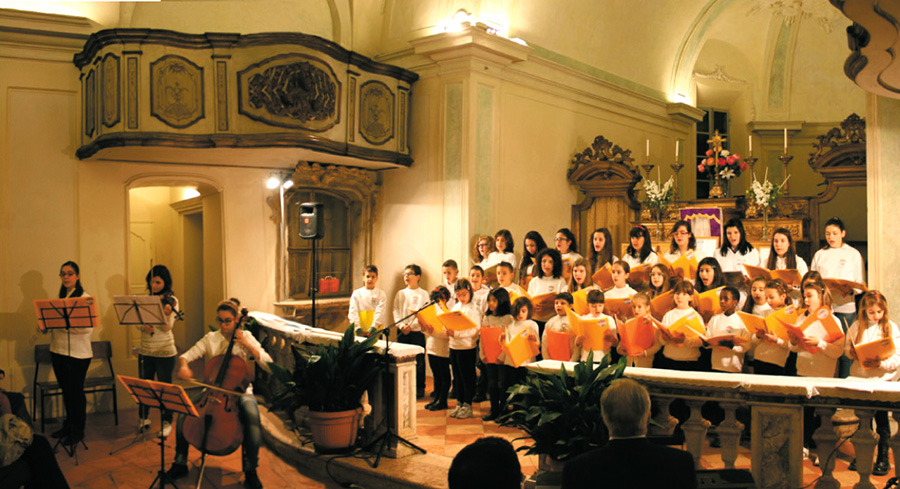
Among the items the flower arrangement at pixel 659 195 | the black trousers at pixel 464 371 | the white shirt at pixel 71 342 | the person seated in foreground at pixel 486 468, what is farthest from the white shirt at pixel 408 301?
the person seated in foreground at pixel 486 468

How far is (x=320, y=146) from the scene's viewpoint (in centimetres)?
854

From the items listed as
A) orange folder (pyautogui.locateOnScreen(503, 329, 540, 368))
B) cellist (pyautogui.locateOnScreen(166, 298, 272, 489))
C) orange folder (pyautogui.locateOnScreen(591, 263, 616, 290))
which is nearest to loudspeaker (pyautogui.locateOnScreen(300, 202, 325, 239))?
cellist (pyautogui.locateOnScreen(166, 298, 272, 489))

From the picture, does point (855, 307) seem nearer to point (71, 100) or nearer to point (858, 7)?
point (858, 7)

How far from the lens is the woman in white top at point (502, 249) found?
862cm

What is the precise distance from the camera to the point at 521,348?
6.39 metres

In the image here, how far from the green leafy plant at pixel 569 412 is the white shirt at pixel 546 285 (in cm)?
315

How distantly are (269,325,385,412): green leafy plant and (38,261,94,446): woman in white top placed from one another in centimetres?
274

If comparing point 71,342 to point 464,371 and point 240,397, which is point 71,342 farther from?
point 464,371

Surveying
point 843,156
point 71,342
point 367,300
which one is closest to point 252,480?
point 71,342

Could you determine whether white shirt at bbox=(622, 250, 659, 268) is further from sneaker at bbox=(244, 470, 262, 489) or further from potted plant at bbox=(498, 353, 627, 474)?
sneaker at bbox=(244, 470, 262, 489)

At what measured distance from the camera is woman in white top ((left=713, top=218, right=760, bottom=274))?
715cm

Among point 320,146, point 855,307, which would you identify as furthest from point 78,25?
point 855,307

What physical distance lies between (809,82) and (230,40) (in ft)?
39.5

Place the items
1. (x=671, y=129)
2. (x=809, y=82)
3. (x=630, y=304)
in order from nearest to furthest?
(x=630, y=304)
(x=671, y=129)
(x=809, y=82)
